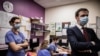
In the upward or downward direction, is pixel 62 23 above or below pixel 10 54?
above

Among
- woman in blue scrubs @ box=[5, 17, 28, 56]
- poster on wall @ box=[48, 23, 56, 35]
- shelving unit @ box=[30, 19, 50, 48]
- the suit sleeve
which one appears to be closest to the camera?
the suit sleeve

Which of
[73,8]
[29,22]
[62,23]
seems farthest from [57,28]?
[29,22]

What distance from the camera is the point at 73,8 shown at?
5.17m

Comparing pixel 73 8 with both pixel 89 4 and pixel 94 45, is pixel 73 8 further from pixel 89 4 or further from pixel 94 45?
pixel 94 45

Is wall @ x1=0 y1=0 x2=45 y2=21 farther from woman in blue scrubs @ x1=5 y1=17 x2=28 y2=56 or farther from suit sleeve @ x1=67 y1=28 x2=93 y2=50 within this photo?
suit sleeve @ x1=67 y1=28 x2=93 y2=50

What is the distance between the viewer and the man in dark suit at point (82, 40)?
133 cm

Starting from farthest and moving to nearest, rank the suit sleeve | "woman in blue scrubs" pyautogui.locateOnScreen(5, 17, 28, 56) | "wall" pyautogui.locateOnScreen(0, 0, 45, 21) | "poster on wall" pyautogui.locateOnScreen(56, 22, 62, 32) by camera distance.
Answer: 1. "poster on wall" pyautogui.locateOnScreen(56, 22, 62, 32)
2. "wall" pyautogui.locateOnScreen(0, 0, 45, 21)
3. "woman in blue scrubs" pyautogui.locateOnScreen(5, 17, 28, 56)
4. the suit sleeve

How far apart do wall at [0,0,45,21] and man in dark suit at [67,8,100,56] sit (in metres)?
2.50

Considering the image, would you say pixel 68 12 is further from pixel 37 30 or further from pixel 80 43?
pixel 80 43

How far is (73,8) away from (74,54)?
4012 mm

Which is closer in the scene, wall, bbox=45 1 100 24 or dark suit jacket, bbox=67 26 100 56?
dark suit jacket, bbox=67 26 100 56

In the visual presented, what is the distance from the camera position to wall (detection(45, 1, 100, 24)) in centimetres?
475

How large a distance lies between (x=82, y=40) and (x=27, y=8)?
3.37 meters

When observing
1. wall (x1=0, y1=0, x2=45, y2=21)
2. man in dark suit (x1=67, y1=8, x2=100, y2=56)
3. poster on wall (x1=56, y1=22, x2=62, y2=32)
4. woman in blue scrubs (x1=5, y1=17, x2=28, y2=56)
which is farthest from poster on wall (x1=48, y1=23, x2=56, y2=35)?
man in dark suit (x1=67, y1=8, x2=100, y2=56)
